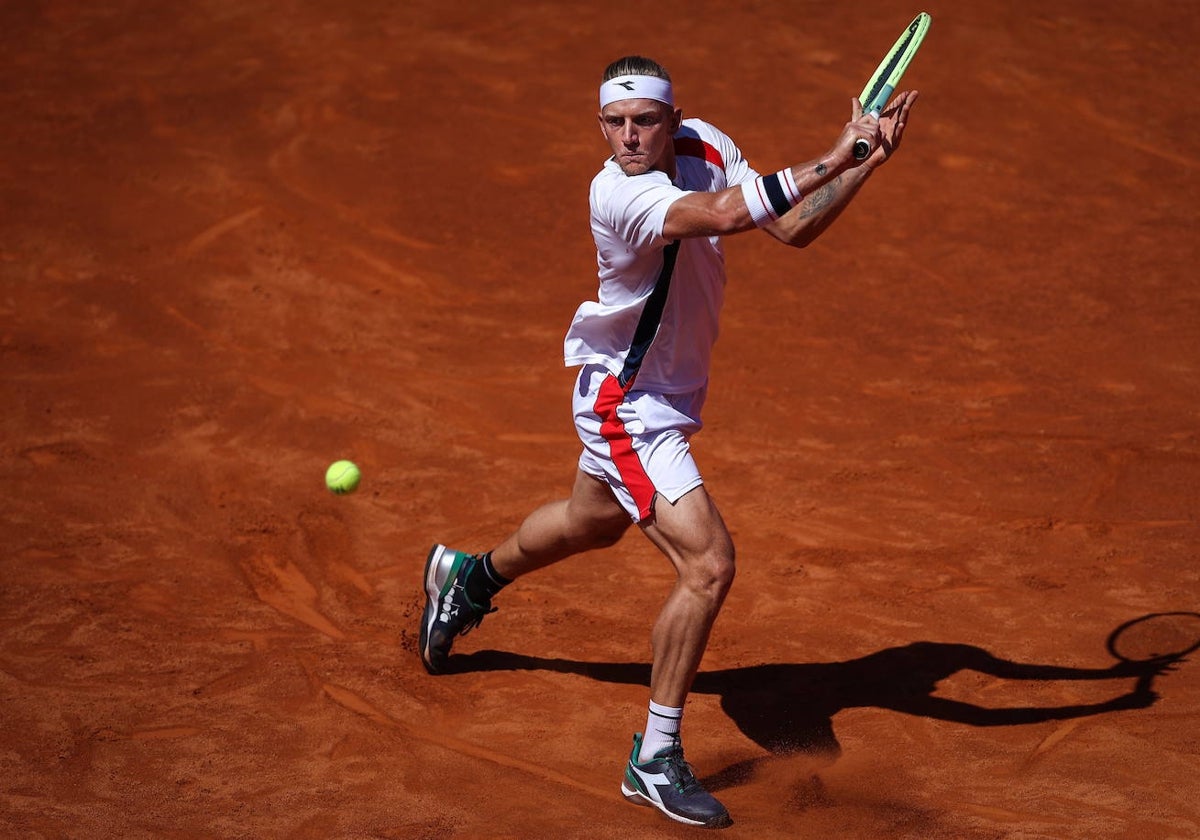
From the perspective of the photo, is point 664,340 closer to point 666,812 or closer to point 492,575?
point 492,575

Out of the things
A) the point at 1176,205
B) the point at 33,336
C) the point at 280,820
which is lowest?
the point at 280,820

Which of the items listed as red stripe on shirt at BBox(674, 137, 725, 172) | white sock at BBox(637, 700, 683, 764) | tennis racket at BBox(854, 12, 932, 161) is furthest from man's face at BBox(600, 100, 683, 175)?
white sock at BBox(637, 700, 683, 764)

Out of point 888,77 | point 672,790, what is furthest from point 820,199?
point 672,790

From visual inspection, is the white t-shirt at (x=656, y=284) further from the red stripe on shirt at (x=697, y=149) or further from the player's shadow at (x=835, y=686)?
the player's shadow at (x=835, y=686)

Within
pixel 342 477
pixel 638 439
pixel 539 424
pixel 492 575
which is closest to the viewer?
pixel 638 439

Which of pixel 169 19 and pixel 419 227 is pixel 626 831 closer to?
pixel 419 227

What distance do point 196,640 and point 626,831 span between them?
2134 millimetres

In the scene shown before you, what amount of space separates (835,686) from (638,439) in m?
1.41

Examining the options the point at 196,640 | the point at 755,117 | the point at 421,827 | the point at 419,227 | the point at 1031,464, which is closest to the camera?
the point at 421,827

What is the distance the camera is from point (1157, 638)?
5.43 metres

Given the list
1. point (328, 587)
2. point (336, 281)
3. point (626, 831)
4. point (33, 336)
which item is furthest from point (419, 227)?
point (626, 831)

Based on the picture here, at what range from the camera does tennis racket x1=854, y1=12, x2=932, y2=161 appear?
13.1 feet

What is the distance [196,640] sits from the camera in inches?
214

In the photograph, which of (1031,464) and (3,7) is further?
(3,7)
